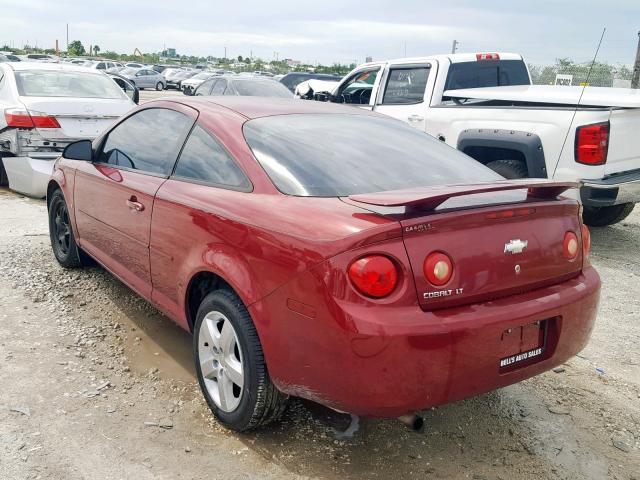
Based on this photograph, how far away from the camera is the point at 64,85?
8.18 metres

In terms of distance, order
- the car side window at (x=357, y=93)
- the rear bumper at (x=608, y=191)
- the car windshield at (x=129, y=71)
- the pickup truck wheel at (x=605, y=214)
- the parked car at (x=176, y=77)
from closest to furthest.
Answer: the rear bumper at (x=608, y=191) → the pickup truck wheel at (x=605, y=214) → the car side window at (x=357, y=93) → the car windshield at (x=129, y=71) → the parked car at (x=176, y=77)

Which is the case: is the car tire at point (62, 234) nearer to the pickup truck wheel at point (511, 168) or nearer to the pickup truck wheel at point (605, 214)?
the pickup truck wheel at point (511, 168)

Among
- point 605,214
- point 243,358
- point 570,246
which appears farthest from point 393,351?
point 605,214

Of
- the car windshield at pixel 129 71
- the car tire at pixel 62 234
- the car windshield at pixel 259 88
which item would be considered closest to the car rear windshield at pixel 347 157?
the car tire at pixel 62 234

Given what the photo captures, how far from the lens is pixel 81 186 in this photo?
4586mm

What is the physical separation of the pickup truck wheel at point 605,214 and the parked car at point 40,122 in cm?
578

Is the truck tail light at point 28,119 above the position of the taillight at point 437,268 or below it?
above

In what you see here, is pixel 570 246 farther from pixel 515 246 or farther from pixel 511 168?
pixel 511 168

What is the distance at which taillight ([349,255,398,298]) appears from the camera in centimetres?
235

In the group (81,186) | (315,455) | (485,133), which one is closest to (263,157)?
(315,455)

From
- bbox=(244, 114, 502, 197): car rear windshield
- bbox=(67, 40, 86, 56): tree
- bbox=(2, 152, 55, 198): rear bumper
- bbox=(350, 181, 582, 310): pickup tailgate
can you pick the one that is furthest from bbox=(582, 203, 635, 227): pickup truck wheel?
bbox=(67, 40, 86, 56): tree

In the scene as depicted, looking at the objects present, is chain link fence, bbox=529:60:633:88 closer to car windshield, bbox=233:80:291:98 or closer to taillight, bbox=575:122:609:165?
car windshield, bbox=233:80:291:98

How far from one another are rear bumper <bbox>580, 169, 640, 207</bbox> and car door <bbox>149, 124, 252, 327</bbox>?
3.77 meters

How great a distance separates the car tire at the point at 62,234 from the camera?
16.6ft
